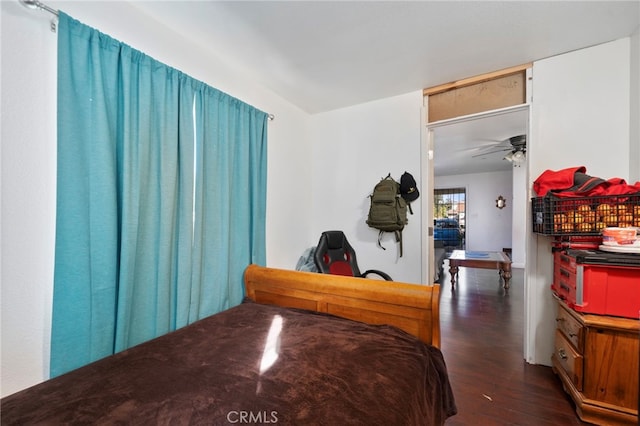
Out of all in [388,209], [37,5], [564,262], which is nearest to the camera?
[37,5]

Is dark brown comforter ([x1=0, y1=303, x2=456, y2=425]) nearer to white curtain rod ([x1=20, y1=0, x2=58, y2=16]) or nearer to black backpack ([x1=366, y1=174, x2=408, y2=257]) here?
black backpack ([x1=366, y1=174, x2=408, y2=257])

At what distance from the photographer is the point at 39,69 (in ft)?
3.94

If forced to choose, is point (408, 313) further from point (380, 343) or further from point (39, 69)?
point (39, 69)

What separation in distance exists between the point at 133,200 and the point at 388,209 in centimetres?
210

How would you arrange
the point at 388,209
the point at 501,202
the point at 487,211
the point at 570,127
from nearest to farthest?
the point at 570,127 < the point at 388,209 < the point at 501,202 < the point at 487,211

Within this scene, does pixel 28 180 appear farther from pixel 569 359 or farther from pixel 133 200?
pixel 569 359

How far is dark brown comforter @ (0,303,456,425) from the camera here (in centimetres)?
81

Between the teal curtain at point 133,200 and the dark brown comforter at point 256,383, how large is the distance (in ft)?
0.92

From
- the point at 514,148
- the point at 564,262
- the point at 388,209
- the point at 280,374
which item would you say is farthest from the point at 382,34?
the point at 514,148

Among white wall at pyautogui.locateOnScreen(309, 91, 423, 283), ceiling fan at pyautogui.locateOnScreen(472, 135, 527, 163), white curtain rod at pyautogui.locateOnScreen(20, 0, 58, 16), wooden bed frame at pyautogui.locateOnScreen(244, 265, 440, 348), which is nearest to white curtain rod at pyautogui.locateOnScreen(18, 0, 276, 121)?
white curtain rod at pyautogui.locateOnScreen(20, 0, 58, 16)

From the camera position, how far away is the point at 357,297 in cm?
162

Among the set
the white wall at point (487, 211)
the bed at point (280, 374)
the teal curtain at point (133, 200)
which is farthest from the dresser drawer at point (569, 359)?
the white wall at point (487, 211)

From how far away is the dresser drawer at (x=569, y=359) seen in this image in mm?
1542

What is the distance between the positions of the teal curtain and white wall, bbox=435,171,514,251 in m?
7.42
